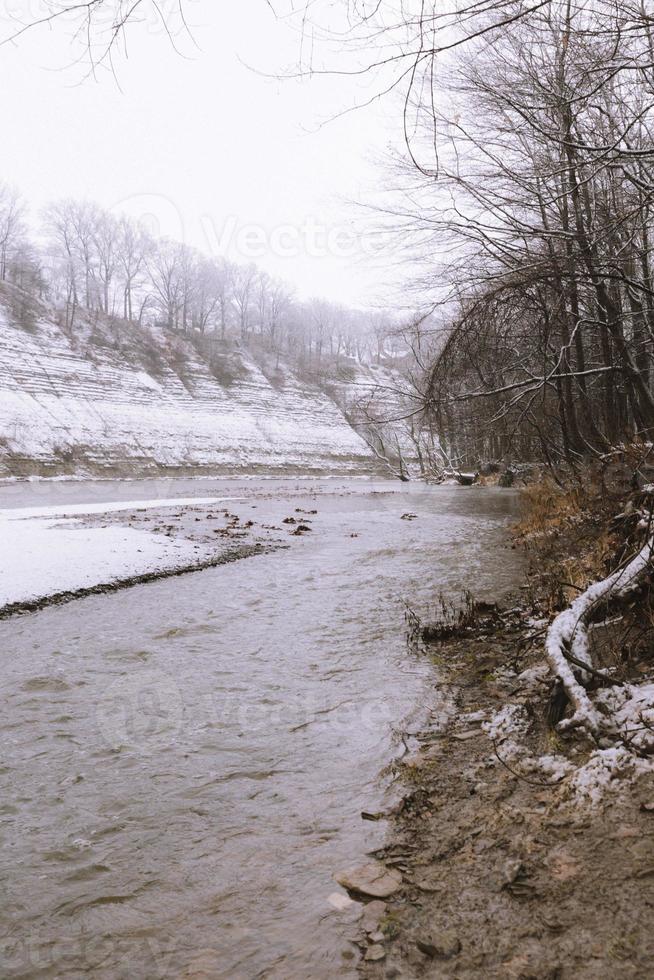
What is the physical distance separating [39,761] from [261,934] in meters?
1.76

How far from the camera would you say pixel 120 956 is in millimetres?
1835

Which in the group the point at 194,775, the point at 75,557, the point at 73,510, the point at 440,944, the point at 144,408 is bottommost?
the point at 194,775

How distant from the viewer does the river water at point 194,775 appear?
191 centimetres

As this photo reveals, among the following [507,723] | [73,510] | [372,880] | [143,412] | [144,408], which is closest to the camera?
[372,880]

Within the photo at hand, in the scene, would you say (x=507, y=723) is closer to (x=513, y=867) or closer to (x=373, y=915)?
(x=513, y=867)

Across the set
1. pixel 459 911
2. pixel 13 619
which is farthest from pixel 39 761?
pixel 13 619

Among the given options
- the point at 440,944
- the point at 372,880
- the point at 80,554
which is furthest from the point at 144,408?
the point at 440,944

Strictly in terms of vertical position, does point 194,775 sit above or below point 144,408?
below

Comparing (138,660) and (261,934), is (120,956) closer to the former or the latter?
(261,934)

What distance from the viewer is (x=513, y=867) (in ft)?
6.66

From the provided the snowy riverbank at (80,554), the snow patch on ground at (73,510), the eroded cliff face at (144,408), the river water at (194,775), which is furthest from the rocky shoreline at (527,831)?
the eroded cliff face at (144,408)

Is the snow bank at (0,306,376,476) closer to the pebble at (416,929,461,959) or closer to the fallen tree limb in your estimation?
the fallen tree limb

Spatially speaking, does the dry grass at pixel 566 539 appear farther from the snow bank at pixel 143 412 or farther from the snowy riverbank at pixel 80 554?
the snow bank at pixel 143 412

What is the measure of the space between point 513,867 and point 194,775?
1.60 m
